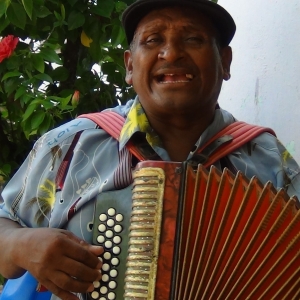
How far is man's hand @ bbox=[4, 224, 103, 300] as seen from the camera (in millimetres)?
1232

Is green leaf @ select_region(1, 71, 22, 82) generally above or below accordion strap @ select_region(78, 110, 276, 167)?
above

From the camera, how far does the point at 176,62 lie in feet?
4.56

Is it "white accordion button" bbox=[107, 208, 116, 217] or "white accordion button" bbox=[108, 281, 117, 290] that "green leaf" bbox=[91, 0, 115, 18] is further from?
"white accordion button" bbox=[108, 281, 117, 290]

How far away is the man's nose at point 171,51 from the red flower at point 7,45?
0.64 meters

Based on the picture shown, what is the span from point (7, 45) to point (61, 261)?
2.80 feet

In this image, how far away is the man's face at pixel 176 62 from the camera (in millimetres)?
1393

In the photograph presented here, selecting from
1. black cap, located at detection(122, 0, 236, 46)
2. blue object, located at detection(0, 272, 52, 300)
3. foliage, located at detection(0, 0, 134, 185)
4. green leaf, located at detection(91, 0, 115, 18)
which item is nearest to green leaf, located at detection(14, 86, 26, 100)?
foliage, located at detection(0, 0, 134, 185)

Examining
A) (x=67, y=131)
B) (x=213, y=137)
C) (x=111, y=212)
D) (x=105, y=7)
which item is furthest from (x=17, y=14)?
(x=111, y=212)

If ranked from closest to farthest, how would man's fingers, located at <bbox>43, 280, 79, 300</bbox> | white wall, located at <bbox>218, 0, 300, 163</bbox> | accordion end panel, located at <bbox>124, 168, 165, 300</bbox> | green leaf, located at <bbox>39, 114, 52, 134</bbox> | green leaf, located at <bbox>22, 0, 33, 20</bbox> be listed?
accordion end panel, located at <bbox>124, 168, 165, 300</bbox> < man's fingers, located at <bbox>43, 280, 79, 300</bbox> < green leaf, located at <bbox>22, 0, 33, 20</bbox> < green leaf, located at <bbox>39, 114, 52, 134</bbox> < white wall, located at <bbox>218, 0, 300, 163</bbox>

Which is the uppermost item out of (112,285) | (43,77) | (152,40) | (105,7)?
(105,7)

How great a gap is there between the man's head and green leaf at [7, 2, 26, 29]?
1.53ft

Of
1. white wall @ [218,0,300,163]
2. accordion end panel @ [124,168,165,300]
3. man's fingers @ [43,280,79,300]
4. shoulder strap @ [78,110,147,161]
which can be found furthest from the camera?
white wall @ [218,0,300,163]

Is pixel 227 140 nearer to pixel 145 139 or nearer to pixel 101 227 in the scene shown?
pixel 145 139

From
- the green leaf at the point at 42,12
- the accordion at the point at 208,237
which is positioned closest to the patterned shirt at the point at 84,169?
the accordion at the point at 208,237
